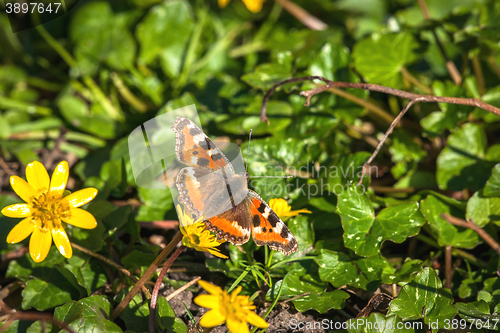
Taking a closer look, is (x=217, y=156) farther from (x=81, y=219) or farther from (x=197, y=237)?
(x=81, y=219)

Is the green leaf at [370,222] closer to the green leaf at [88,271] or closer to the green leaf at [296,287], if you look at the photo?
the green leaf at [296,287]

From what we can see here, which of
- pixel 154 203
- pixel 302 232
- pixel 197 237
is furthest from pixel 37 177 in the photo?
pixel 302 232

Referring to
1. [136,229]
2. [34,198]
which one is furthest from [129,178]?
[34,198]

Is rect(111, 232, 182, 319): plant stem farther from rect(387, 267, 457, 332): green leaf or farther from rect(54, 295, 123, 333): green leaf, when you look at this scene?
rect(387, 267, 457, 332): green leaf

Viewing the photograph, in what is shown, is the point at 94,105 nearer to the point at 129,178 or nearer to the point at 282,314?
the point at 129,178

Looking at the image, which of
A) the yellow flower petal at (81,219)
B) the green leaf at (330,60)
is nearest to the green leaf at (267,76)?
the green leaf at (330,60)

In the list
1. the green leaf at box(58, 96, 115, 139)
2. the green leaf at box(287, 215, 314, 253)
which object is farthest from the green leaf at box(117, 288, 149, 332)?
the green leaf at box(58, 96, 115, 139)
